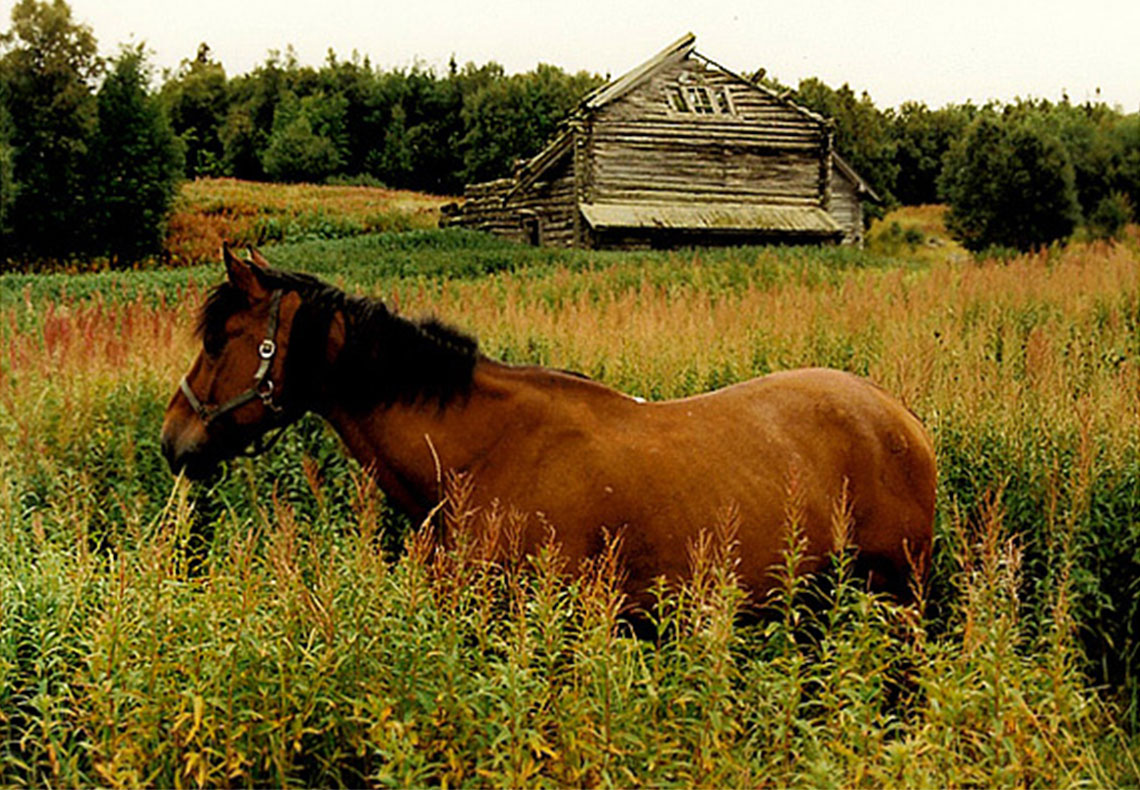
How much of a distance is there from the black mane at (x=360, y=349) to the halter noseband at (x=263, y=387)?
0.21 feet

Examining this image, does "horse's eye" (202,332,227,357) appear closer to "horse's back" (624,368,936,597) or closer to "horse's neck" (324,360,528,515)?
"horse's neck" (324,360,528,515)

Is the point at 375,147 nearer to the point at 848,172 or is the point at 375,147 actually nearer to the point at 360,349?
the point at 848,172

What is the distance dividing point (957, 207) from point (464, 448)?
130 ft

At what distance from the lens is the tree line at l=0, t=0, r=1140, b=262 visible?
36.8 metres

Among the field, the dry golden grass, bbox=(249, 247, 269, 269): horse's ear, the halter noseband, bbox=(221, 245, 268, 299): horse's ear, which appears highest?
the dry golden grass

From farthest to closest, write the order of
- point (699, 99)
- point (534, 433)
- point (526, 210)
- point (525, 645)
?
point (526, 210)
point (699, 99)
point (534, 433)
point (525, 645)

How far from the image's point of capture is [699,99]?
36.7m

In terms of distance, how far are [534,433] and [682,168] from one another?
32.8 meters

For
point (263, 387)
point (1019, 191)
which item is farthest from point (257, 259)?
point (1019, 191)

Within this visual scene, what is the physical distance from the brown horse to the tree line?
24.6 meters

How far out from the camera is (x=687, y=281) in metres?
18.9

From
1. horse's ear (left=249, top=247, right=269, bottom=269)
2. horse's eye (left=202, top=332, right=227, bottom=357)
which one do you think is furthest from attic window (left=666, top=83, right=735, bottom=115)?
horse's eye (left=202, top=332, right=227, bottom=357)

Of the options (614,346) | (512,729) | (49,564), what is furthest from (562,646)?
(614,346)

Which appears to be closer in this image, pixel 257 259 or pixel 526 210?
pixel 257 259
